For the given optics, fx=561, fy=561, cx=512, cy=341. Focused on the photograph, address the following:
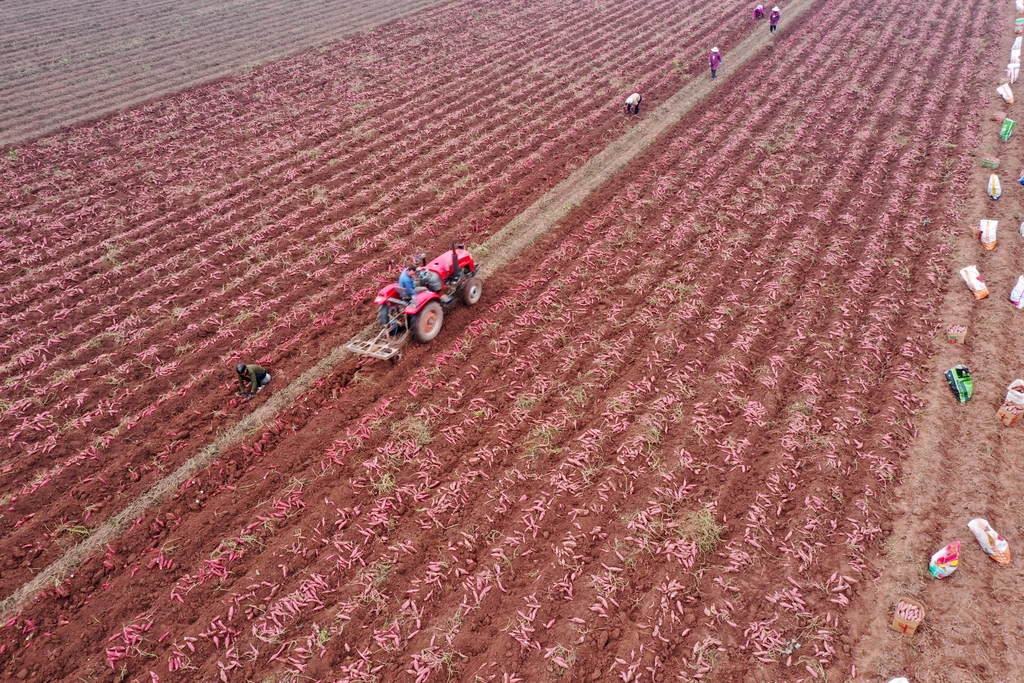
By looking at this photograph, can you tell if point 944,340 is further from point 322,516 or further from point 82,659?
point 82,659

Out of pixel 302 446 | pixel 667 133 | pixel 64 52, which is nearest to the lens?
pixel 302 446

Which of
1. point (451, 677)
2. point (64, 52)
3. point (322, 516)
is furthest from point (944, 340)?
point (64, 52)

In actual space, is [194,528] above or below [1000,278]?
above

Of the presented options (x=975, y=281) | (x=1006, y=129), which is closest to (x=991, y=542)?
(x=975, y=281)

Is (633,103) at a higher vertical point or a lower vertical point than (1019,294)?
higher

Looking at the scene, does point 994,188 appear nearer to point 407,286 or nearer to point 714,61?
point 714,61

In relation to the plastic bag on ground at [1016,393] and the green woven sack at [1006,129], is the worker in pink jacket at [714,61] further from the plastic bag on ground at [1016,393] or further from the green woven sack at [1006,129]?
the plastic bag on ground at [1016,393]
